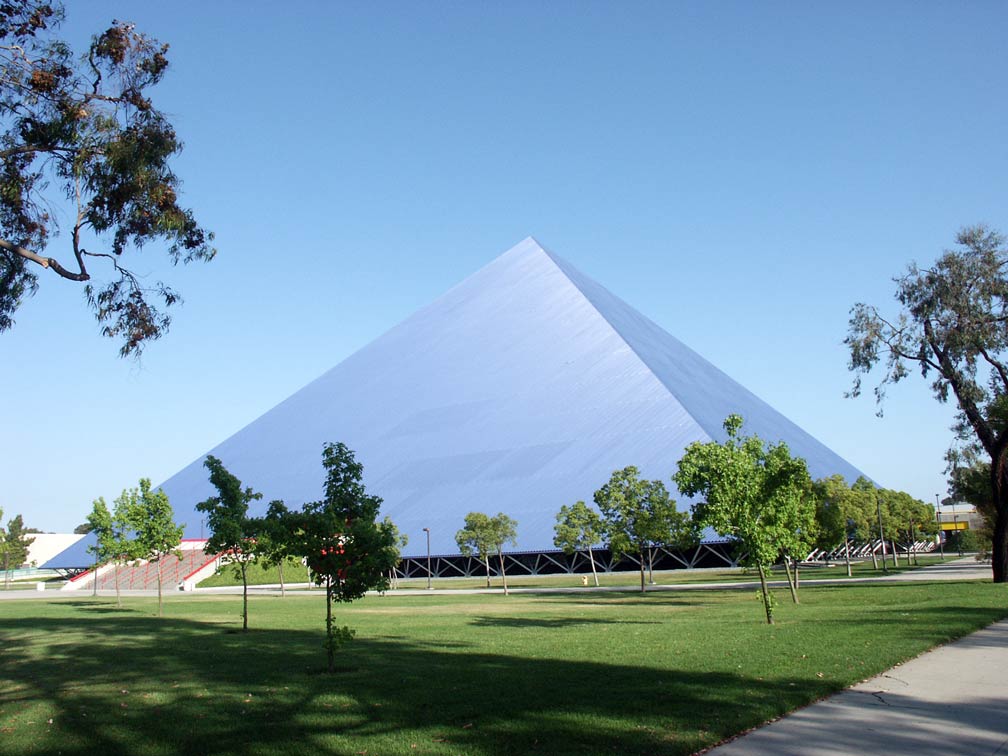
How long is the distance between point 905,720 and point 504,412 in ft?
200

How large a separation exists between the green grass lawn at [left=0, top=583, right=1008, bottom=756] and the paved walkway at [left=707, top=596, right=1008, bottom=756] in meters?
0.38

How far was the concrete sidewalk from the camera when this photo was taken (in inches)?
289

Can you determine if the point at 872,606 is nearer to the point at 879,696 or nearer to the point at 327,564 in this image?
the point at 879,696

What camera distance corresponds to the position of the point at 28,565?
437ft

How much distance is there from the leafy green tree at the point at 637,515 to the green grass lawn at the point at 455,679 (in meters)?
12.0

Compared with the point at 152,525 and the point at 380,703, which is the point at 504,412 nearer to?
the point at 152,525

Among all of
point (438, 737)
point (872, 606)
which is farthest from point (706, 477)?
point (438, 737)

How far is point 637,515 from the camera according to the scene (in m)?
37.2

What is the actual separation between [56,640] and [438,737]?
16516 mm

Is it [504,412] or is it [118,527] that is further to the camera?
[504,412]

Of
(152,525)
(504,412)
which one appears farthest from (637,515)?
(504,412)

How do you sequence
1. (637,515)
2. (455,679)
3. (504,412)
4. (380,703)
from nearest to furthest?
(380,703) → (455,679) → (637,515) → (504,412)

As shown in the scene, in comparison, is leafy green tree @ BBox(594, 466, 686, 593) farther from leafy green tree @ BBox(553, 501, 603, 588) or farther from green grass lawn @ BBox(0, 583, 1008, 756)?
green grass lawn @ BBox(0, 583, 1008, 756)

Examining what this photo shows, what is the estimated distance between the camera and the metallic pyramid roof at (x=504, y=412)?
59250 millimetres
